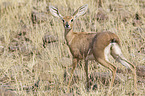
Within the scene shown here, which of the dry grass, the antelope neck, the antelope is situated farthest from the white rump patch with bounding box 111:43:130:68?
the antelope neck

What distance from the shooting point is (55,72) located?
16.9 feet

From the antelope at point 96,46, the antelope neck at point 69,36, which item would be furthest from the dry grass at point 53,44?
the antelope neck at point 69,36

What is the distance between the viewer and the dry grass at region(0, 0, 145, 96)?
4707 millimetres

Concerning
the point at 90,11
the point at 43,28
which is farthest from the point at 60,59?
the point at 90,11

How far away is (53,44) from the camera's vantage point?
6.59m

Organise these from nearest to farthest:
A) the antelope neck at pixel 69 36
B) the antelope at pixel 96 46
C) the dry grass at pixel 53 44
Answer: the antelope at pixel 96 46
the dry grass at pixel 53 44
the antelope neck at pixel 69 36

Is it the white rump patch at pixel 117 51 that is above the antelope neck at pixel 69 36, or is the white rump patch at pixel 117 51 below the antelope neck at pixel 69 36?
below

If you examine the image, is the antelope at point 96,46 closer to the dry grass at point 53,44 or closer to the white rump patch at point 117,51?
the white rump patch at point 117,51

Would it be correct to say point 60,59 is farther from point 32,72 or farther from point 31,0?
point 31,0

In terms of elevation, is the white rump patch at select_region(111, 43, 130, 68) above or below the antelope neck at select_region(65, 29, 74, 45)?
below

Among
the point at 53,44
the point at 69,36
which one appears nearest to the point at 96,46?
the point at 69,36

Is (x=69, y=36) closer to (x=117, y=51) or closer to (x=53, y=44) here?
(x=117, y=51)

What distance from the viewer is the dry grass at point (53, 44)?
471 centimetres

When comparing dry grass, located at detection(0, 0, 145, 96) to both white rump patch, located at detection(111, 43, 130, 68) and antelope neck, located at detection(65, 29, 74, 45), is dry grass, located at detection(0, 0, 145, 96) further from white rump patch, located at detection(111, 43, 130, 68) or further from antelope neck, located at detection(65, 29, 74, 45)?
antelope neck, located at detection(65, 29, 74, 45)
